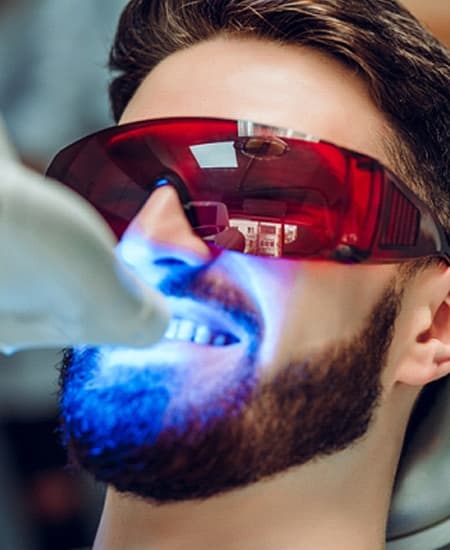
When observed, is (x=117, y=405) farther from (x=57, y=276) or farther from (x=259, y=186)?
(x=57, y=276)

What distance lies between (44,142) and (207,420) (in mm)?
634

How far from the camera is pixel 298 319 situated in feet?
2.83

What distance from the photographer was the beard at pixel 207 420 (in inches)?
32.9

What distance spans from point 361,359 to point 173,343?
7.0 inches

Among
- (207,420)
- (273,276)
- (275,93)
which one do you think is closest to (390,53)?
(275,93)

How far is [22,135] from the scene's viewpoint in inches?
53.1

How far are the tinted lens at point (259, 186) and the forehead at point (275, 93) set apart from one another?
0.05 m

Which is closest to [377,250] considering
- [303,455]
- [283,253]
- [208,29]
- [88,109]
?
[283,253]

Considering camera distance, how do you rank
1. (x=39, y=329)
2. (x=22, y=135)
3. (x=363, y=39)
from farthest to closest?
(x=22, y=135), (x=363, y=39), (x=39, y=329)

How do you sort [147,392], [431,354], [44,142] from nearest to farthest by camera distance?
[147,392], [431,354], [44,142]

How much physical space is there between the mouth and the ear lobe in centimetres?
20

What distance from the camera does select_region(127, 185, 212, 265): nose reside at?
0.84 meters

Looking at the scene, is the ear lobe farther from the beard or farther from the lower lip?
the lower lip

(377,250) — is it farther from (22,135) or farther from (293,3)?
A: (22,135)
